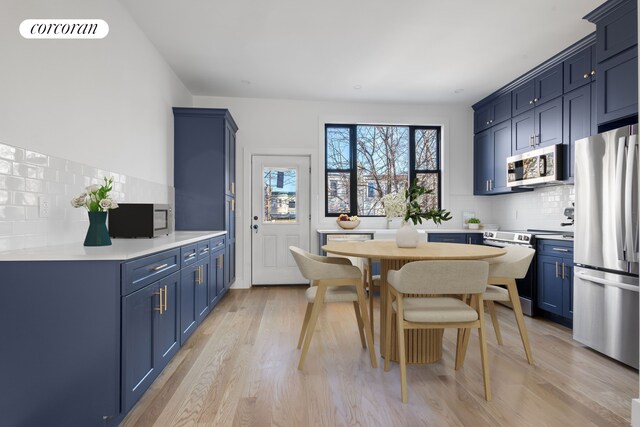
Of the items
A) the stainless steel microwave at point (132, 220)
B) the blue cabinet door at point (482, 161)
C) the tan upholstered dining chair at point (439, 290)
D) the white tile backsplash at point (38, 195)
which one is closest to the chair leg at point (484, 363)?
the tan upholstered dining chair at point (439, 290)

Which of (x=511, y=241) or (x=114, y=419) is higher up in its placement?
(x=511, y=241)

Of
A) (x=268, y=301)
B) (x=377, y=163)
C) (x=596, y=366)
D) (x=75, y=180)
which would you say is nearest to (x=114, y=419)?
(x=75, y=180)

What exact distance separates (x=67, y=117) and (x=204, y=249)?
1.54 meters

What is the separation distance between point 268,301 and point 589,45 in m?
4.31

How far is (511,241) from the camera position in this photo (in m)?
4.14

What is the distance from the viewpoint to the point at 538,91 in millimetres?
4145

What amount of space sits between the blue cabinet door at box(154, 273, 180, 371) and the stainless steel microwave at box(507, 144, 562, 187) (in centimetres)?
384

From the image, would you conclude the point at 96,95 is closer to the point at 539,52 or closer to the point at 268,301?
the point at 268,301

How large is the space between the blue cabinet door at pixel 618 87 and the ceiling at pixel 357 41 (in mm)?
520

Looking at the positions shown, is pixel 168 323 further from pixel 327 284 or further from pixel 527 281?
pixel 527 281

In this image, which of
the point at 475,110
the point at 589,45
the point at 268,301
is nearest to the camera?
the point at 589,45

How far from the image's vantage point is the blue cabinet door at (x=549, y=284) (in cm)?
353

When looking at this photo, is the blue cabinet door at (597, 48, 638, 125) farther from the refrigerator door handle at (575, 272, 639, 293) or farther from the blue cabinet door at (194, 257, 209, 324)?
the blue cabinet door at (194, 257, 209, 324)

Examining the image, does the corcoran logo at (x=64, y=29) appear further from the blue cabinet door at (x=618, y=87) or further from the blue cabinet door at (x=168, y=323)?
the blue cabinet door at (x=618, y=87)
